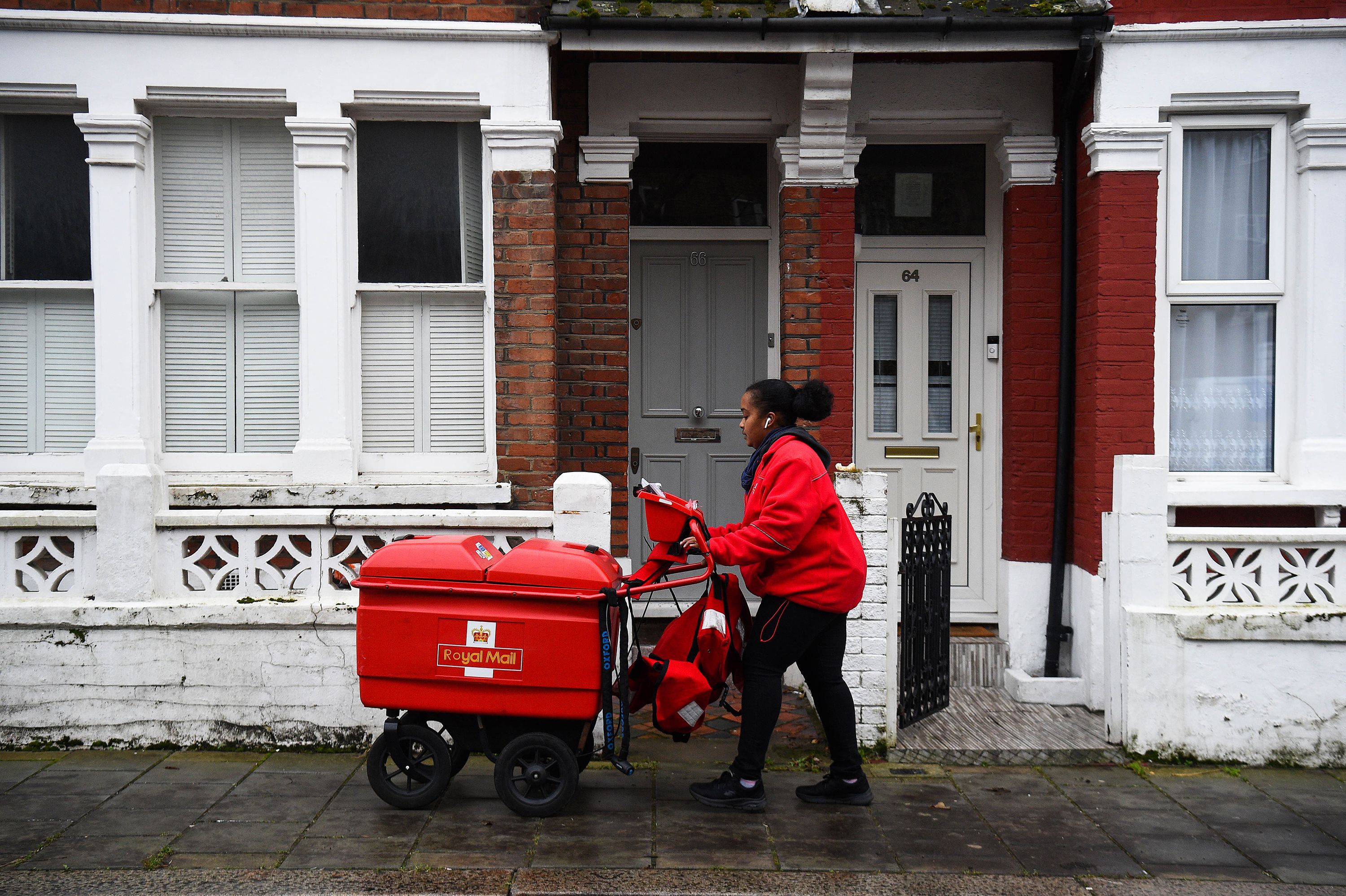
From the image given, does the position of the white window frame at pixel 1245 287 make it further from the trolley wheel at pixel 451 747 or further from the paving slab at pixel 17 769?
the paving slab at pixel 17 769

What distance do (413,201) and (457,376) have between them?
3.44ft

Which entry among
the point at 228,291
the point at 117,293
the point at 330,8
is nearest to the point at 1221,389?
the point at 330,8

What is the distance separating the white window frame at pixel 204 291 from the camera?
607cm

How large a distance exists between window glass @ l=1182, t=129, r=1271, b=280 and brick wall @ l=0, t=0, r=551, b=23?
3.88 m

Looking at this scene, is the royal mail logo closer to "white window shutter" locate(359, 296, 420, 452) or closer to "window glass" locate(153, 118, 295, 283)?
"white window shutter" locate(359, 296, 420, 452)

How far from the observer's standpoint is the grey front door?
711 cm

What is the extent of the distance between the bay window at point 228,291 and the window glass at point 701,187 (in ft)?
7.38

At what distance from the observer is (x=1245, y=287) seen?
6.18 m

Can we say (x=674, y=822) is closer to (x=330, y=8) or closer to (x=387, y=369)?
(x=387, y=369)

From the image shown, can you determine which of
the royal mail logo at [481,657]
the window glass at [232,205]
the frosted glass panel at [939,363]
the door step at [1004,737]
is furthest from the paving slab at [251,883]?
the frosted glass panel at [939,363]

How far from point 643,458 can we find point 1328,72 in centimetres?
458

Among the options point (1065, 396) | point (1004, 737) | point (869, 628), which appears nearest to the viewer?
point (869, 628)

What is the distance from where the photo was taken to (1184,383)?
20.6 feet

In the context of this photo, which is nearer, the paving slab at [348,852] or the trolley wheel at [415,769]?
the paving slab at [348,852]
